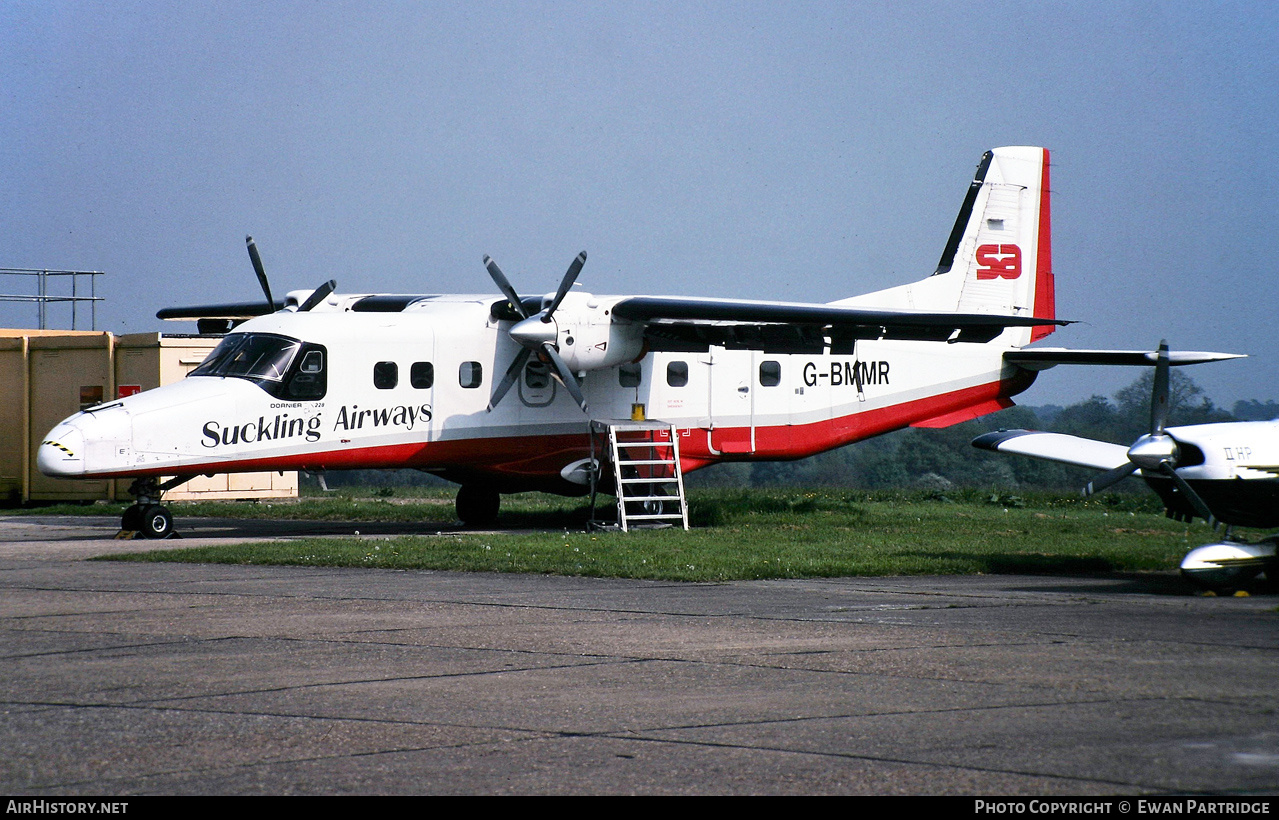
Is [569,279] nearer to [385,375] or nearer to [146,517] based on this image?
[385,375]

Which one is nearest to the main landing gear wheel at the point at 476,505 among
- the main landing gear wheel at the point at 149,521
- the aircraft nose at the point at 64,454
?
the main landing gear wheel at the point at 149,521

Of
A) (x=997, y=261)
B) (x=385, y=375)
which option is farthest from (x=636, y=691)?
(x=997, y=261)

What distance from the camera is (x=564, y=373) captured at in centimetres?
1978

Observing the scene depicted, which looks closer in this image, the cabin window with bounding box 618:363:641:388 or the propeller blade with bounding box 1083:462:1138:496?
the propeller blade with bounding box 1083:462:1138:496

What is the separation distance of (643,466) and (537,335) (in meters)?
3.26

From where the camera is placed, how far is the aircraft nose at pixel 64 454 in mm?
16938

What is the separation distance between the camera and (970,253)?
24891mm

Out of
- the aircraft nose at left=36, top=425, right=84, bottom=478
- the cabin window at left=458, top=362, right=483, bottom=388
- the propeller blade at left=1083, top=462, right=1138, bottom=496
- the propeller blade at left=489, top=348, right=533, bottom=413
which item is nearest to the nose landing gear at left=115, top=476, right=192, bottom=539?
the aircraft nose at left=36, top=425, right=84, bottom=478

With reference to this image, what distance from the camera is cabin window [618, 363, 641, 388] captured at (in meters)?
21.3

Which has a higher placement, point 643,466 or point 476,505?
point 643,466

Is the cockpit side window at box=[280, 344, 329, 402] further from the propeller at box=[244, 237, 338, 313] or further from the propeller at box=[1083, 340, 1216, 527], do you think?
the propeller at box=[1083, 340, 1216, 527]

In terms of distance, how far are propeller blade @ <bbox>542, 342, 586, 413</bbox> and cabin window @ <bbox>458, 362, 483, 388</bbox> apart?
1163 millimetres

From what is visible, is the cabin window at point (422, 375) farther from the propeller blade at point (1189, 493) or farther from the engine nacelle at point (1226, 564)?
the engine nacelle at point (1226, 564)
